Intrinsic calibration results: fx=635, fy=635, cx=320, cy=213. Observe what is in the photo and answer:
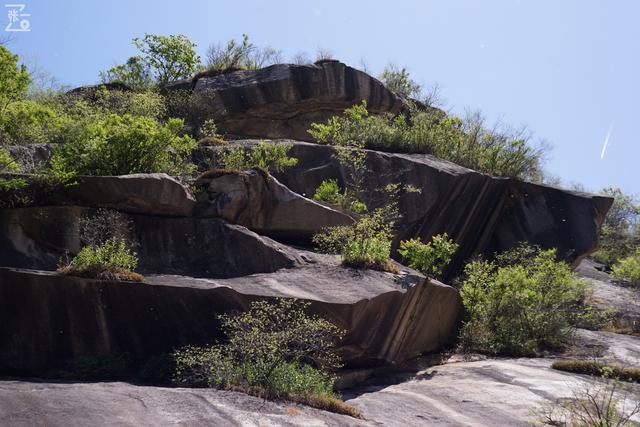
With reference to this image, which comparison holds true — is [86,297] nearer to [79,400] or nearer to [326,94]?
[79,400]

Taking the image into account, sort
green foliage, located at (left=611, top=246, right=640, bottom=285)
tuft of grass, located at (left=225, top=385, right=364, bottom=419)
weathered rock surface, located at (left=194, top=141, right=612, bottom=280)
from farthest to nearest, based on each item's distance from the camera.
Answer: green foliage, located at (left=611, top=246, right=640, bottom=285)
weathered rock surface, located at (left=194, top=141, right=612, bottom=280)
tuft of grass, located at (left=225, top=385, right=364, bottom=419)

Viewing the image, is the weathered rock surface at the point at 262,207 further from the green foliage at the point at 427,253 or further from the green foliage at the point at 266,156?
the green foliage at the point at 266,156

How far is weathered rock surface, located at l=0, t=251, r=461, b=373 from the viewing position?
13062 millimetres

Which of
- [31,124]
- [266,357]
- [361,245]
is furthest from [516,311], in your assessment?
[31,124]

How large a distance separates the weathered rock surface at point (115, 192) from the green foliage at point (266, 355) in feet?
13.3

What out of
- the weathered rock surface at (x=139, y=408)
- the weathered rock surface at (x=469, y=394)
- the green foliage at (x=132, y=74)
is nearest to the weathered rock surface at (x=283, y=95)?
the green foliage at (x=132, y=74)

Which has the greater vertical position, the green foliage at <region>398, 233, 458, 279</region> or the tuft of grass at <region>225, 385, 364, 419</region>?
the green foliage at <region>398, 233, 458, 279</region>

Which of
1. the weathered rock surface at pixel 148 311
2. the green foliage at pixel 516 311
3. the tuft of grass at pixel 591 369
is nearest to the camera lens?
the weathered rock surface at pixel 148 311

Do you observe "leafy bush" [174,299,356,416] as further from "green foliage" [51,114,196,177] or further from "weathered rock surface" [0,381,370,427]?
"green foliage" [51,114,196,177]

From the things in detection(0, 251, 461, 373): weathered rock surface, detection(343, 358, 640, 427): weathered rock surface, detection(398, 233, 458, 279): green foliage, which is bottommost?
detection(343, 358, 640, 427): weathered rock surface

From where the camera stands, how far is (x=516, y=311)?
65.5ft

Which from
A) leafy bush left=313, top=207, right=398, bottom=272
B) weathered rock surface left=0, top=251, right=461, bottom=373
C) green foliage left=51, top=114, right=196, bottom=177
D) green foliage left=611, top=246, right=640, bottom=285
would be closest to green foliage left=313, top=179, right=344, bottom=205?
leafy bush left=313, top=207, right=398, bottom=272

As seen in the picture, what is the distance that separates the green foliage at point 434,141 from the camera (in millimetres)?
27016

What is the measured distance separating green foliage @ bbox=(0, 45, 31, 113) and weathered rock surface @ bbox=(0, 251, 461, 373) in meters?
6.16
